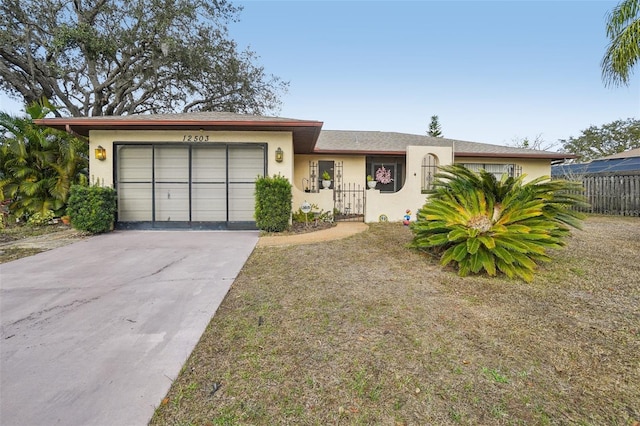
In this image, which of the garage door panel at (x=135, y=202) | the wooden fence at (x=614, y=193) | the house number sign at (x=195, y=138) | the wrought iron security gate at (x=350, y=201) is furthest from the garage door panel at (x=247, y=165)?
the wooden fence at (x=614, y=193)

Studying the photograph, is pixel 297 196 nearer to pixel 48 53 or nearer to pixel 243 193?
pixel 243 193

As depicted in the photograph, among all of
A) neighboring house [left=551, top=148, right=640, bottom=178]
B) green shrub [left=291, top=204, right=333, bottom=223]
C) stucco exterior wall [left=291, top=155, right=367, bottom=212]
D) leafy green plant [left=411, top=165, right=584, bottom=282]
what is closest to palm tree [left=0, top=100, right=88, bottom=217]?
green shrub [left=291, top=204, right=333, bottom=223]

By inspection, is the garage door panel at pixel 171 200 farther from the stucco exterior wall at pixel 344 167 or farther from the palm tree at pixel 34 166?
the stucco exterior wall at pixel 344 167

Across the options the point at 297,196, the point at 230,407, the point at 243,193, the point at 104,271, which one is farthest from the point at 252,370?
the point at 297,196

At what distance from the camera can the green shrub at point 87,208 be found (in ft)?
21.9

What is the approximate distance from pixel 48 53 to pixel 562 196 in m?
18.8

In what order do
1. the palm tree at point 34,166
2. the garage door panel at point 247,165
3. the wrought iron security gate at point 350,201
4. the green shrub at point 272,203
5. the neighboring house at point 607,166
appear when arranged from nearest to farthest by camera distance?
the green shrub at point 272,203 < the palm tree at point 34,166 < the garage door panel at point 247,165 < the wrought iron security gate at point 350,201 < the neighboring house at point 607,166

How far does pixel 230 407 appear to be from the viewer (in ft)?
5.29

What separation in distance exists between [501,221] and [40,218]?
1071 centimetres

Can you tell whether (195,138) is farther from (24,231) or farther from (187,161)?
(24,231)

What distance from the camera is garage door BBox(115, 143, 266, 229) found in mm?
7945

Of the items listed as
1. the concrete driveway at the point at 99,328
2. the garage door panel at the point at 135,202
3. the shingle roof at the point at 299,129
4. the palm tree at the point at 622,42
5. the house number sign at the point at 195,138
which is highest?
the palm tree at the point at 622,42

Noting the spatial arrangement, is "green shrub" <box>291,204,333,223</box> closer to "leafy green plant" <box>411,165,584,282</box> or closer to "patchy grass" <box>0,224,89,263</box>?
"leafy green plant" <box>411,165,584,282</box>

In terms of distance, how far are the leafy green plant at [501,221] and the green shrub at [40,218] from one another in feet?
31.7
